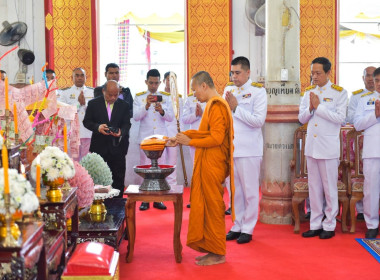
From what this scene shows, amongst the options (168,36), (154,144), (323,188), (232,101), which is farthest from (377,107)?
(168,36)

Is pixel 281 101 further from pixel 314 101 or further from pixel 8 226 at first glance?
pixel 8 226

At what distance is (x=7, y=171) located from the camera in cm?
239

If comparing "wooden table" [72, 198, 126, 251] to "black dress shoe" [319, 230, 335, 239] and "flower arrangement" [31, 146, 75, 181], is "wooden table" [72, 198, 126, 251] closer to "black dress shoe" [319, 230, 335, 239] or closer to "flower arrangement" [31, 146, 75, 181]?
"flower arrangement" [31, 146, 75, 181]

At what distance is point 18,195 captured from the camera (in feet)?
7.98

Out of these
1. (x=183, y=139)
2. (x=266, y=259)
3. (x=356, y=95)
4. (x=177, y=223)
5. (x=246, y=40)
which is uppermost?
(x=246, y=40)

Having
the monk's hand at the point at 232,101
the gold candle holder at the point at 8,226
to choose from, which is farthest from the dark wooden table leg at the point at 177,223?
the gold candle holder at the point at 8,226

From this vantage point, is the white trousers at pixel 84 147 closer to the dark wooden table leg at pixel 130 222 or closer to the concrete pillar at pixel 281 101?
the concrete pillar at pixel 281 101

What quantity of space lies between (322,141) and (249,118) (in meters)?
0.72

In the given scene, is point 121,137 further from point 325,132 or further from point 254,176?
point 325,132

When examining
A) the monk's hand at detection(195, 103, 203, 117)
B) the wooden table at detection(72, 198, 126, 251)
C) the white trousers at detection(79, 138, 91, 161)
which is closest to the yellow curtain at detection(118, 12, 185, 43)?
the white trousers at detection(79, 138, 91, 161)

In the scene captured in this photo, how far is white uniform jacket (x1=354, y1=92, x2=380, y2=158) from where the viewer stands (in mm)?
5039

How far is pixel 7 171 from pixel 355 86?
7851 millimetres

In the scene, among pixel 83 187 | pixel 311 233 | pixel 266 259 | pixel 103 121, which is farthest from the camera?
pixel 103 121

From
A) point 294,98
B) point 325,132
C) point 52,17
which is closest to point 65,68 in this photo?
point 52,17
